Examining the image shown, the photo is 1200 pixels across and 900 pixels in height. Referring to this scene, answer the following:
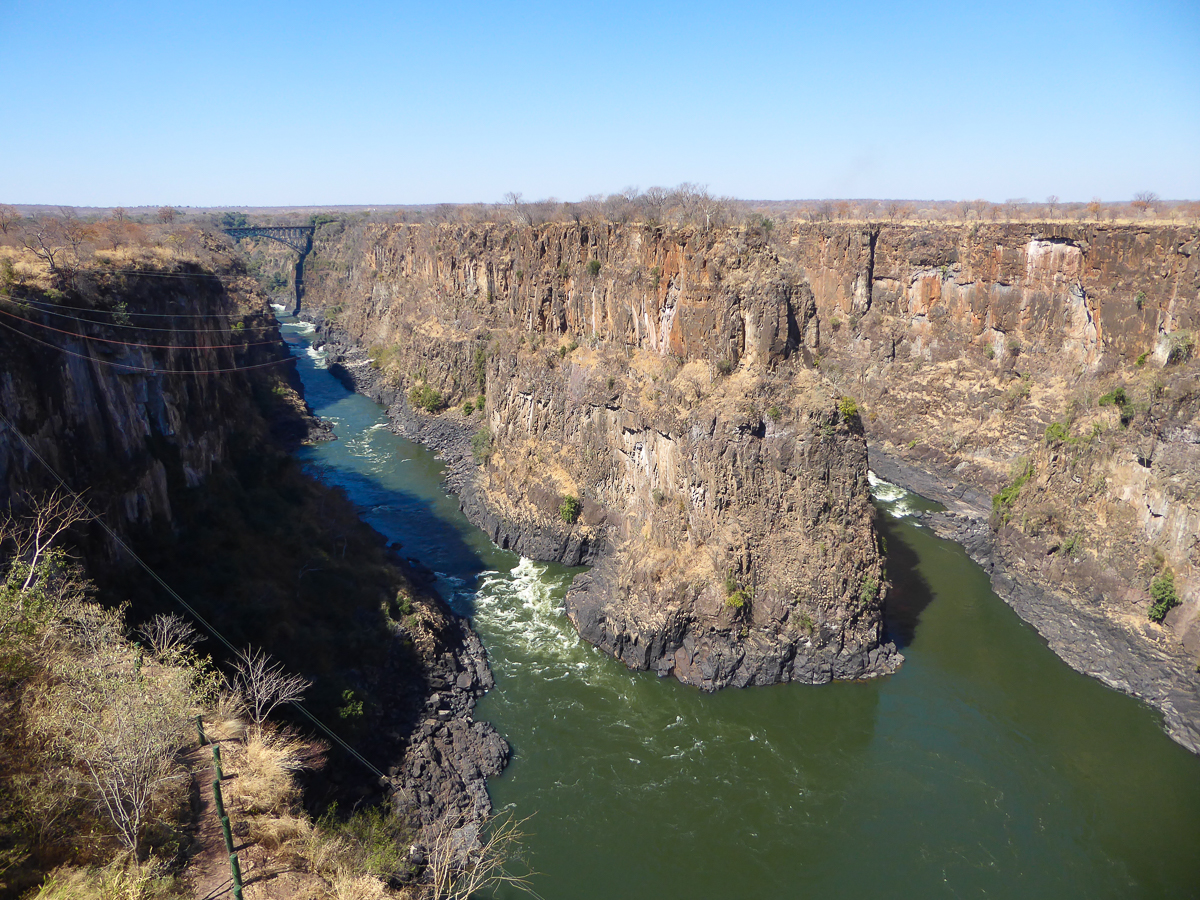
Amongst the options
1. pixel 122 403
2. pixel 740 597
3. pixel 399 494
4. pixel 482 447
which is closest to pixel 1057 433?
pixel 740 597

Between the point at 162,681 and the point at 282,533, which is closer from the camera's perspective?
the point at 162,681

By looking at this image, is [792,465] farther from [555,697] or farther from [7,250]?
[7,250]

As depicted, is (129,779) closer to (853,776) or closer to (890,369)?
(853,776)

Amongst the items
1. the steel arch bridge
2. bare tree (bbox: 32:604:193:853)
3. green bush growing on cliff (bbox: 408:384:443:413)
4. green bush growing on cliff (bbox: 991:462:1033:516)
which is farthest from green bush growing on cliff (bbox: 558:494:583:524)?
the steel arch bridge

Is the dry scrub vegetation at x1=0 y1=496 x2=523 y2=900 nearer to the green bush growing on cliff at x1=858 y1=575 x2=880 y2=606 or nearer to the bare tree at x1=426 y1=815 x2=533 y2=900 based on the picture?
the bare tree at x1=426 y1=815 x2=533 y2=900

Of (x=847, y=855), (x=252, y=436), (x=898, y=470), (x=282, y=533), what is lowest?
(x=847, y=855)

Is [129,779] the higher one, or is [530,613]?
[129,779]

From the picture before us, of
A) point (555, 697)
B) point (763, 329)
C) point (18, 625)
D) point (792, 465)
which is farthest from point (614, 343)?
point (18, 625)
